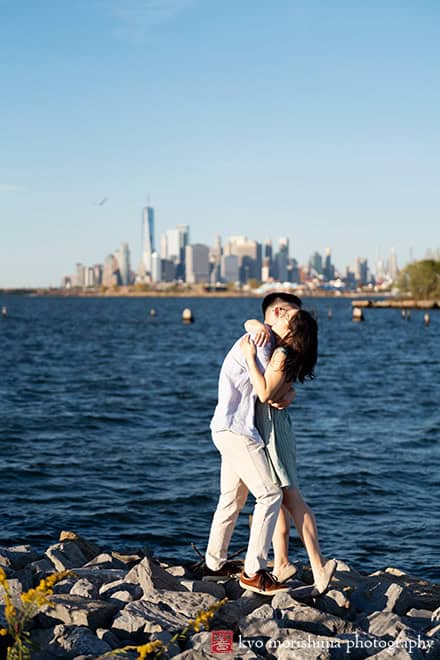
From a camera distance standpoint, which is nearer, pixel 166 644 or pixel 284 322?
pixel 166 644

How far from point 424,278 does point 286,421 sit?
123452 mm

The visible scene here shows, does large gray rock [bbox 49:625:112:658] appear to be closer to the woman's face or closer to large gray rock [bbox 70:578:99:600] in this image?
large gray rock [bbox 70:578:99:600]

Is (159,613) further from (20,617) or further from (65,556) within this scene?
(65,556)

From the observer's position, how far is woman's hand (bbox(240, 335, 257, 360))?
5934 mm

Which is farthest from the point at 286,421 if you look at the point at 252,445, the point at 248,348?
the point at 248,348

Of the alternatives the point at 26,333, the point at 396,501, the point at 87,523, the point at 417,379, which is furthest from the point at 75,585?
the point at 26,333

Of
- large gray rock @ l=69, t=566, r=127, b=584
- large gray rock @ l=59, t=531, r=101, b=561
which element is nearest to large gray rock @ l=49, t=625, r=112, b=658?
large gray rock @ l=69, t=566, r=127, b=584

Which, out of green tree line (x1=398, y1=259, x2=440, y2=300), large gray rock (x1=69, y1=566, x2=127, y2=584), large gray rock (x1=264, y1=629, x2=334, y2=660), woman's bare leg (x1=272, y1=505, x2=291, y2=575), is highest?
green tree line (x1=398, y1=259, x2=440, y2=300)

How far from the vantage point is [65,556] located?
24.9ft

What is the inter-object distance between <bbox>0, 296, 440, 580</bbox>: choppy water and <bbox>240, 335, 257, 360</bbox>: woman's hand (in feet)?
16.5

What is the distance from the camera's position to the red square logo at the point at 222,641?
4910 millimetres

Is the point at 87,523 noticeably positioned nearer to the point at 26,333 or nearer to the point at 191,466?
the point at 191,466

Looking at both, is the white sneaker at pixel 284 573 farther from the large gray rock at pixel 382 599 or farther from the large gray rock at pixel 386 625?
the large gray rock at pixel 386 625

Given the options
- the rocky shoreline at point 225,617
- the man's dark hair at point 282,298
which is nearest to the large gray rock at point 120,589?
the rocky shoreline at point 225,617
